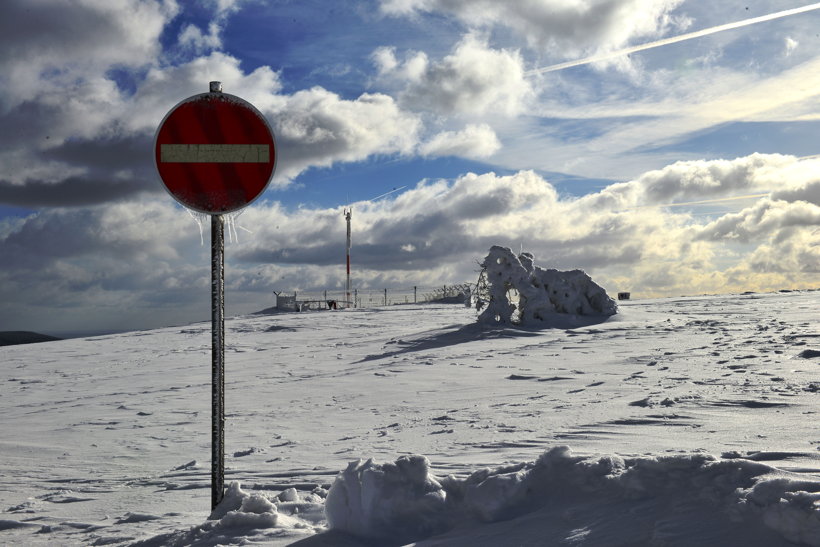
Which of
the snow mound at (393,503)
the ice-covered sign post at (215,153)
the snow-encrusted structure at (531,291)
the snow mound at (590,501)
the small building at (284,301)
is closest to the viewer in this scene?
the snow mound at (590,501)

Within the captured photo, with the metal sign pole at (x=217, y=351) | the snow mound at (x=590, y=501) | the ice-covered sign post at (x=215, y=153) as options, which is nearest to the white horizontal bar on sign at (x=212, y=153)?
the ice-covered sign post at (x=215, y=153)

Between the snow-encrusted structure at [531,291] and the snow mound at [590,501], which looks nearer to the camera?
the snow mound at [590,501]

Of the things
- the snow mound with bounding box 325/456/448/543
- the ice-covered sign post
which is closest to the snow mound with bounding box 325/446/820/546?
the snow mound with bounding box 325/456/448/543

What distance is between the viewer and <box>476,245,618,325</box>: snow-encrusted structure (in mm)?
18344

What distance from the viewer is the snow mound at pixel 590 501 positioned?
8.22 feet

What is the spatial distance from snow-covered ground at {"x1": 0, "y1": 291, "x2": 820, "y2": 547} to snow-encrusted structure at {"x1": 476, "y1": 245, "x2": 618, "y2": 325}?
3.06 m

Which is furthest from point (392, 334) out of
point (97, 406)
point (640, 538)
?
point (640, 538)

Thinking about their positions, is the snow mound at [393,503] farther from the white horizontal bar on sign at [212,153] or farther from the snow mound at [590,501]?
the white horizontal bar on sign at [212,153]

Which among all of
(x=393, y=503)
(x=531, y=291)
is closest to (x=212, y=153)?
(x=393, y=503)

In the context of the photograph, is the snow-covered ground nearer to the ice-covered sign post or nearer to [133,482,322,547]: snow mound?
[133,482,322,547]: snow mound

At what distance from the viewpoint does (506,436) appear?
597cm

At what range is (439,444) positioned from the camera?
5797mm

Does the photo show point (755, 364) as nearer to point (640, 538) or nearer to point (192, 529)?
point (640, 538)

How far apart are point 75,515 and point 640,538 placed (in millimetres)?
3850
